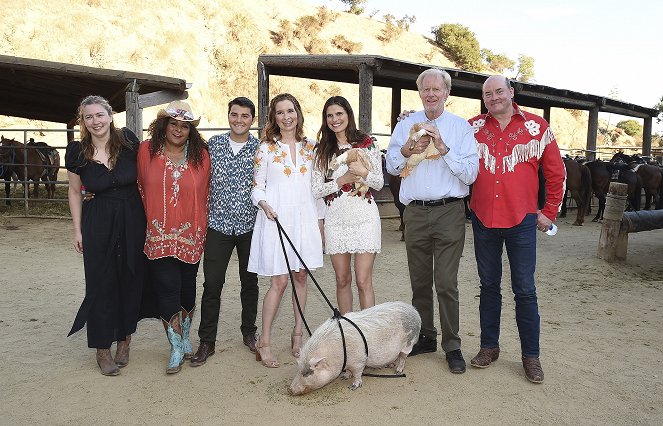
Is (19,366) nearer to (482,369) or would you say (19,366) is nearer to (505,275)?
(482,369)

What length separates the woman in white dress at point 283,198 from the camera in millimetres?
3482

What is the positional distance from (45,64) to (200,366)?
632 centimetres

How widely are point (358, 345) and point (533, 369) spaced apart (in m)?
1.11

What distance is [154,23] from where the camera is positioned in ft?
88.6

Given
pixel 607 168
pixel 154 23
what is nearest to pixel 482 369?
pixel 607 168

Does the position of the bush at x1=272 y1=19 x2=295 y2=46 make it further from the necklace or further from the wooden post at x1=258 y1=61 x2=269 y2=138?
the necklace

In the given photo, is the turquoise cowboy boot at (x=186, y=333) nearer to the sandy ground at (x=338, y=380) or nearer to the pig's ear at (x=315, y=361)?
the sandy ground at (x=338, y=380)

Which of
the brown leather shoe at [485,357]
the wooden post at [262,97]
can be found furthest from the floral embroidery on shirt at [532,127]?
the wooden post at [262,97]

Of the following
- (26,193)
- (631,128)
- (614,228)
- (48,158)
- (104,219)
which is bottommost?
(614,228)

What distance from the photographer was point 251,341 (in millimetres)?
3893

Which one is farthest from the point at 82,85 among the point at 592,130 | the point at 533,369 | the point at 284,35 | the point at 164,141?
the point at 284,35

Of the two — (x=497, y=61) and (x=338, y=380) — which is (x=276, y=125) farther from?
(x=497, y=61)

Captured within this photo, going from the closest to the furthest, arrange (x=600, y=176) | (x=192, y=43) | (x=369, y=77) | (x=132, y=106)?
(x=132, y=106), (x=369, y=77), (x=600, y=176), (x=192, y=43)

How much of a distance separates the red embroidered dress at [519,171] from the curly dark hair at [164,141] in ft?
5.92
